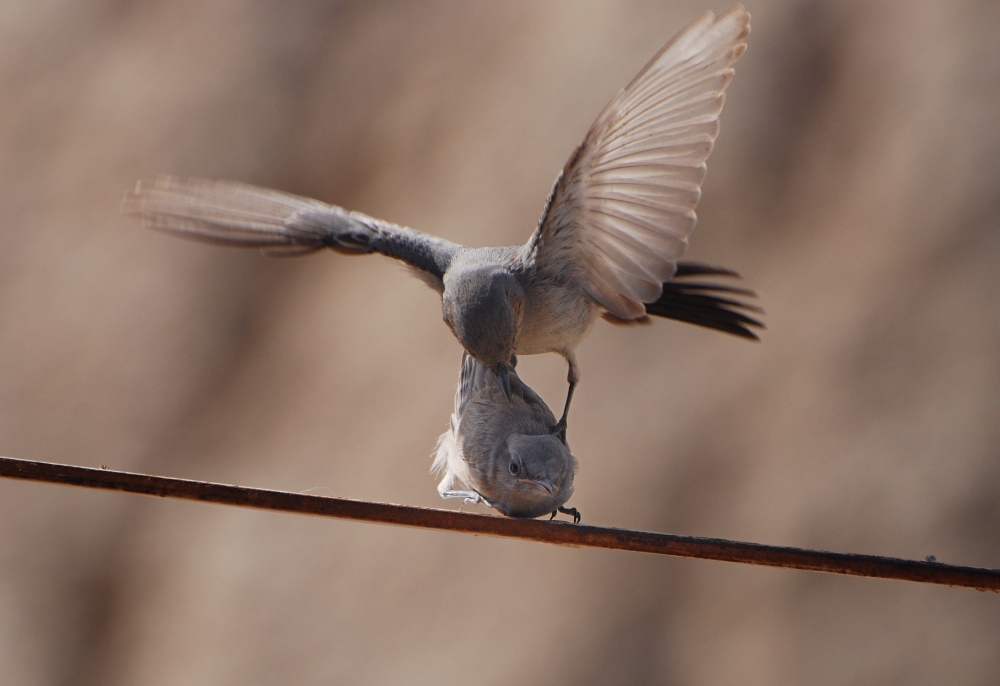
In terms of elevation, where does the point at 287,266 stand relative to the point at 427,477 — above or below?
above

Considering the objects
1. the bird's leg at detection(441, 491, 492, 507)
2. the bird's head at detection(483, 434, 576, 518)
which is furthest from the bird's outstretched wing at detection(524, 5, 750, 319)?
the bird's leg at detection(441, 491, 492, 507)

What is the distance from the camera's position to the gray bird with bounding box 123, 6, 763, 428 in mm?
2262

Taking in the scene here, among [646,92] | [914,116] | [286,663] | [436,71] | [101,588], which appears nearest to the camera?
[646,92]

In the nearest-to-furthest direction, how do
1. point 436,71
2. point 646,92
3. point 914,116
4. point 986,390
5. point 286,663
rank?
1. point 646,92
2. point 986,390
3. point 914,116
4. point 286,663
5. point 436,71

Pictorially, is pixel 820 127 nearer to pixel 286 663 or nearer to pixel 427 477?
pixel 427 477

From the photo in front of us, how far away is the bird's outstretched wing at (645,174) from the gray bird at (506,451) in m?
0.43

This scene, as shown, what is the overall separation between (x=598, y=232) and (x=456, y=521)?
116 cm

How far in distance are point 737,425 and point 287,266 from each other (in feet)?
11.5

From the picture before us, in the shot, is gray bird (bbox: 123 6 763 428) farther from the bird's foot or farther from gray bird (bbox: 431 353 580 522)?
the bird's foot

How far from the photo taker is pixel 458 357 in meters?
6.14

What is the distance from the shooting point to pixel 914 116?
5359mm

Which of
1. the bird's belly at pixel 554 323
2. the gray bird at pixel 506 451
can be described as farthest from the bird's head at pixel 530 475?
the bird's belly at pixel 554 323

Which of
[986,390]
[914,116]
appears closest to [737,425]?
[986,390]

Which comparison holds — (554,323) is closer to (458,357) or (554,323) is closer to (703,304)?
(703,304)
